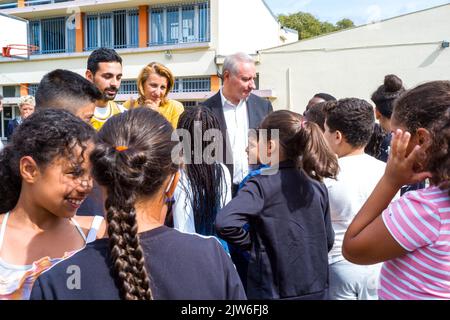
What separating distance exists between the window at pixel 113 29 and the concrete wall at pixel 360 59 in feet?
17.2

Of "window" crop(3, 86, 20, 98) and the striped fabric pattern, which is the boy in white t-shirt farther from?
"window" crop(3, 86, 20, 98)

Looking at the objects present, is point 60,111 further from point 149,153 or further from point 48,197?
point 149,153

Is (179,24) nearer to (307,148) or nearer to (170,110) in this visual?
(170,110)

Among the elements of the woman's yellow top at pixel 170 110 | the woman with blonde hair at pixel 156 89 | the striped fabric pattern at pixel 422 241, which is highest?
the woman with blonde hair at pixel 156 89

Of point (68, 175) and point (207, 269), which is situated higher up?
point (68, 175)

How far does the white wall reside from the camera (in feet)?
52.6

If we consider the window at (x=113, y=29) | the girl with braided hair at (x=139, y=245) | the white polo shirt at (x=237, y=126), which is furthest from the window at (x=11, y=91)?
the girl with braided hair at (x=139, y=245)

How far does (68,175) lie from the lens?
161 cm

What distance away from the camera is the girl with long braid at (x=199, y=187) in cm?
219

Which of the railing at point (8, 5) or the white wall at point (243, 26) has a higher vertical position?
A: the railing at point (8, 5)

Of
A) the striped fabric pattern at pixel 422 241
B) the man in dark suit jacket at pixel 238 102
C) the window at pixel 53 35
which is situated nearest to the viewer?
the striped fabric pattern at pixel 422 241

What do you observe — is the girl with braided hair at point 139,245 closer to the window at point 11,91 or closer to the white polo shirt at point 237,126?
the white polo shirt at point 237,126

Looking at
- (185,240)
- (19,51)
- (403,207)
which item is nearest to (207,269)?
(185,240)

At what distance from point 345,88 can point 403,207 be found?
13612mm
